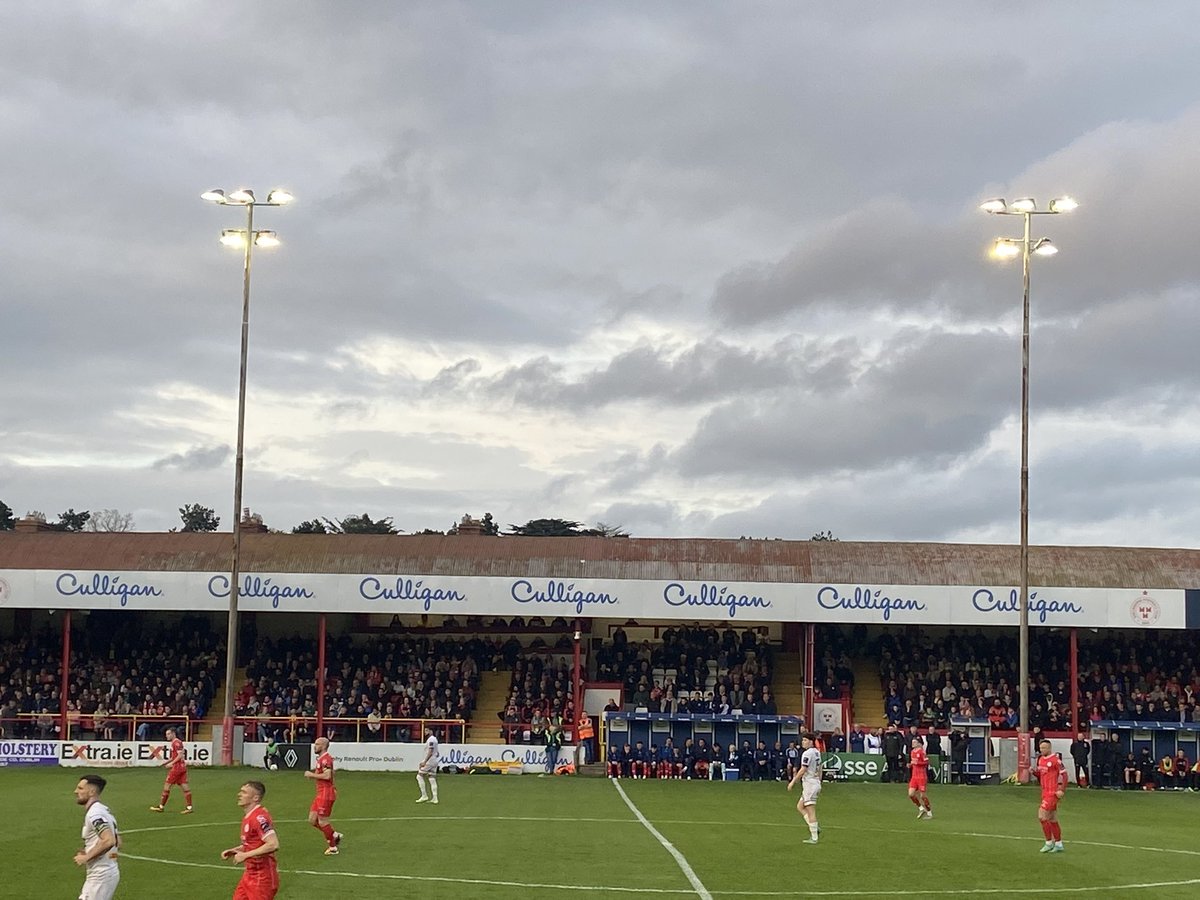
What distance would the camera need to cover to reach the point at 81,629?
184 ft

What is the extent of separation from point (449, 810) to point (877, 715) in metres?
24.0

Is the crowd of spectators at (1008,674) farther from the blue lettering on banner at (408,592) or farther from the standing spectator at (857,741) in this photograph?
the blue lettering on banner at (408,592)

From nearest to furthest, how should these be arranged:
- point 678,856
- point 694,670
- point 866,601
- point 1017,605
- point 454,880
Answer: point 454,880 < point 678,856 < point 1017,605 < point 866,601 < point 694,670

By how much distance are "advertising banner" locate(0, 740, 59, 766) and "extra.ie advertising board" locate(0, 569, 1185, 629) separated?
4755 mm

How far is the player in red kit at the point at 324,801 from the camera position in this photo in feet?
74.4

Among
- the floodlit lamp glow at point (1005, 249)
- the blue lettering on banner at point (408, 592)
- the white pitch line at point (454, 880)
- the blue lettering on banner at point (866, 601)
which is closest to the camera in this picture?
the white pitch line at point (454, 880)

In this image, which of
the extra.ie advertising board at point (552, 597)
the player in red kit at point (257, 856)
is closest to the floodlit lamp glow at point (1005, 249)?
the extra.ie advertising board at point (552, 597)

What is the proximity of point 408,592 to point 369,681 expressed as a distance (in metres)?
4.28

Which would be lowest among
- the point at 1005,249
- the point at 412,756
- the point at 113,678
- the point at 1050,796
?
the point at 412,756

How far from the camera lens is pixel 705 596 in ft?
162

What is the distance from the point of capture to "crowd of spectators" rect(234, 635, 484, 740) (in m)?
49.1

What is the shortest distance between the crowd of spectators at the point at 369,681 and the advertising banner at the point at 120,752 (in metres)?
2.30

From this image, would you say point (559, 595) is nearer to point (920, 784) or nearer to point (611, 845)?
point (920, 784)

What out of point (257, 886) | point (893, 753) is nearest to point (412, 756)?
point (893, 753)
